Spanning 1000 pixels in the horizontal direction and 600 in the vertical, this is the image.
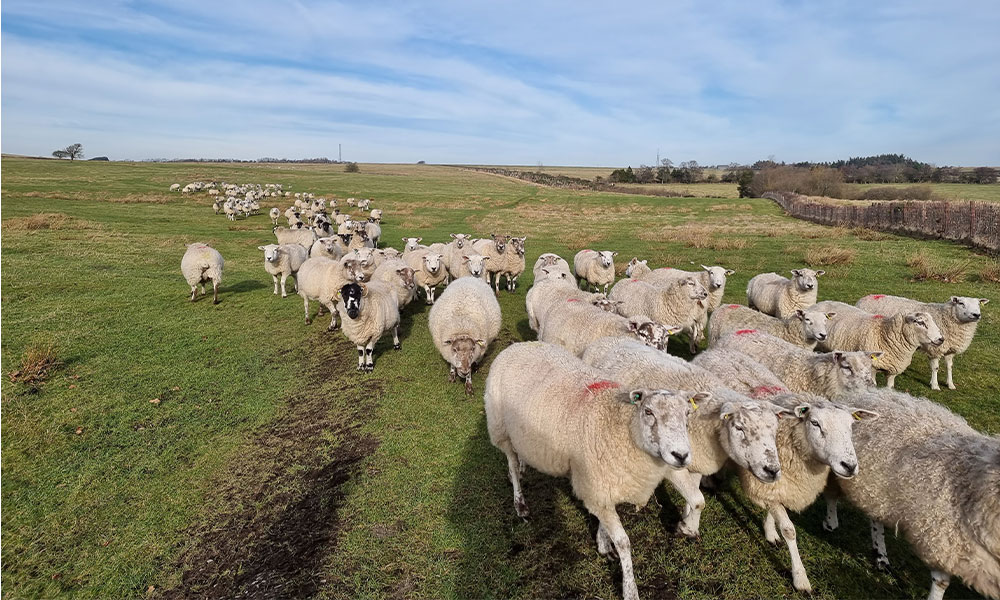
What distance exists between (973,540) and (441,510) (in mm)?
5040

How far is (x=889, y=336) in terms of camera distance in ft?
26.4

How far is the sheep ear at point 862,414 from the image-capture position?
437 cm

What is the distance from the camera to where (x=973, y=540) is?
3.60 metres

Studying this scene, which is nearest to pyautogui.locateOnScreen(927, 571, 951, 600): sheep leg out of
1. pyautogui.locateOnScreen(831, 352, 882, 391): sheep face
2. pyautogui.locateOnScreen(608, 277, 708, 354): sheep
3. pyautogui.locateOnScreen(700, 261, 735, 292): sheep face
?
pyautogui.locateOnScreen(831, 352, 882, 391): sheep face

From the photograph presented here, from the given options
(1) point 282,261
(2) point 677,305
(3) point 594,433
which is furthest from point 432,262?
(3) point 594,433

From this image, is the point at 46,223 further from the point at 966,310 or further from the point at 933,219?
the point at 933,219

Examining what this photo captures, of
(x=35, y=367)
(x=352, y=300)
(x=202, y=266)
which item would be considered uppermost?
(x=352, y=300)

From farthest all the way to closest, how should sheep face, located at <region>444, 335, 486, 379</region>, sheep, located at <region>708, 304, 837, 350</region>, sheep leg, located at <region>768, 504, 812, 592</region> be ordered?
1. sheep face, located at <region>444, 335, 486, 379</region>
2. sheep, located at <region>708, 304, 837, 350</region>
3. sheep leg, located at <region>768, 504, 812, 592</region>

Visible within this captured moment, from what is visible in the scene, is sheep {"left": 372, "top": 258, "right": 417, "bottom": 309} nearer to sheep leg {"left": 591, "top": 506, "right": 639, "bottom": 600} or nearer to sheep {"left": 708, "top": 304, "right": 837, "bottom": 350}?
sheep {"left": 708, "top": 304, "right": 837, "bottom": 350}

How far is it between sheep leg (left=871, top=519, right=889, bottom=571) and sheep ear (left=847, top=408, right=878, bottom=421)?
1017mm

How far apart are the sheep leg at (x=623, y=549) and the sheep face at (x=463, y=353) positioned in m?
4.73

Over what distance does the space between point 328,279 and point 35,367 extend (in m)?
6.26

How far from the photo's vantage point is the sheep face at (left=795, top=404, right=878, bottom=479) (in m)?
4.05

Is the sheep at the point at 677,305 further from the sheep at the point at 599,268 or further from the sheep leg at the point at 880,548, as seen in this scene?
the sheep leg at the point at 880,548
